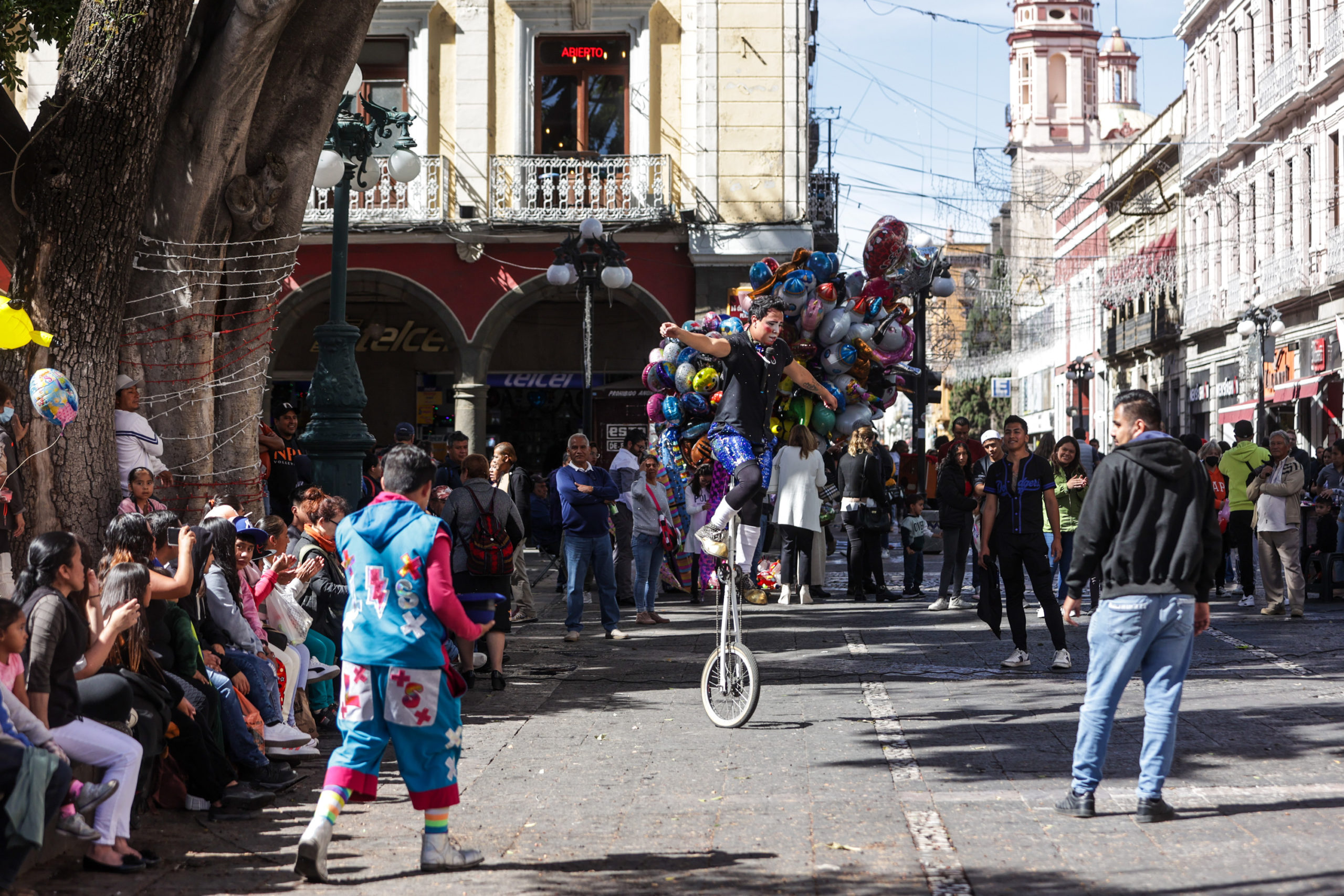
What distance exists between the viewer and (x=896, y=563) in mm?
22047

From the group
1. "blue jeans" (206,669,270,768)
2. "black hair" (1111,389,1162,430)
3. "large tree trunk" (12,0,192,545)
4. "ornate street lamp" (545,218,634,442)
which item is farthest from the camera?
"ornate street lamp" (545,218,634,442)

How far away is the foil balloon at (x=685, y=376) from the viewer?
46.4 ft

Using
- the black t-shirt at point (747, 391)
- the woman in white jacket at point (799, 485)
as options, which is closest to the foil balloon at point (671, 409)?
the woman in white jacket at point (799, 485)

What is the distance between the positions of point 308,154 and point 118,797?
5.61 m

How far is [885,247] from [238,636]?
1009 cm

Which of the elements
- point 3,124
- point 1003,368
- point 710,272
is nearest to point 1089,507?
point 3,124

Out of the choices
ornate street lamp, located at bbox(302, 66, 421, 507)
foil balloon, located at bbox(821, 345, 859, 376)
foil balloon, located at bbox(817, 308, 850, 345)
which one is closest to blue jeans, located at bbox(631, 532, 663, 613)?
foil balloon, located at bbox(821, 345, 859, 376)

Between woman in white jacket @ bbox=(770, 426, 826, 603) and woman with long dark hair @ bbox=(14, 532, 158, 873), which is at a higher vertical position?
woman in white jacket @ bbox=(770, 426, 826, 603)

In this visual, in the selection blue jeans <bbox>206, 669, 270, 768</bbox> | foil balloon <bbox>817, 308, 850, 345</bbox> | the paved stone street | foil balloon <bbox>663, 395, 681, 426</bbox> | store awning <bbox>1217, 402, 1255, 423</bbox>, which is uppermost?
store awning <bbox>1217, 402, 1255, 423</bbox>

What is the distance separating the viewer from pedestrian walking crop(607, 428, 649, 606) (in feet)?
50.8

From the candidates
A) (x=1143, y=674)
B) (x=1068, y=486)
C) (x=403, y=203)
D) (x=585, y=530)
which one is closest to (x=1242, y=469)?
(x=1068, y=486)

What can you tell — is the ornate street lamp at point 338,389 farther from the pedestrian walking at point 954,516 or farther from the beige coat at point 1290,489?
the beige coat at point 1290,489

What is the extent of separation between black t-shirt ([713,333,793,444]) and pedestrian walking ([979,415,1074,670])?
288cm

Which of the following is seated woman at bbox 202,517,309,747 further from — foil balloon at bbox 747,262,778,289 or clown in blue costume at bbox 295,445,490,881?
foil balloon at bbox 747,262,778,289
